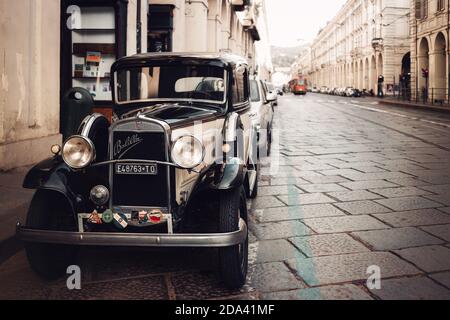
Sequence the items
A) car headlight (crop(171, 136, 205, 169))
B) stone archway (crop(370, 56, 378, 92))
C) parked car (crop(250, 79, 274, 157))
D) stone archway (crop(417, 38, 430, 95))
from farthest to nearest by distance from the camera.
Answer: stone archway (crop(370, 56, 378, 92)) < stone archway (crop(417, 38, 430, 95)) < parked car (crop(250, 79, 274, 157)) < car headlight (crop(171, 136, 205, 169))

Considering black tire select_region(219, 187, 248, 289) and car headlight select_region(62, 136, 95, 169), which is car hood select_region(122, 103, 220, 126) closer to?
car headlight select_region(62, 136, 95, 169)

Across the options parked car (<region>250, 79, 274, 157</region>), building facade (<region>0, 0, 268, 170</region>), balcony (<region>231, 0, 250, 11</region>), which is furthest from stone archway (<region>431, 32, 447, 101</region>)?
parked car (<region>250, 79, 274, 157</region>)

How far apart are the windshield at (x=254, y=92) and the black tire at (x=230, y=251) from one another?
20.7 ft

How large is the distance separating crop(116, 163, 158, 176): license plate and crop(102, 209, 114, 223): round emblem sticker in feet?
0.91

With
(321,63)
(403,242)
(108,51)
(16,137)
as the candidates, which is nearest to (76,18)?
(108,51)

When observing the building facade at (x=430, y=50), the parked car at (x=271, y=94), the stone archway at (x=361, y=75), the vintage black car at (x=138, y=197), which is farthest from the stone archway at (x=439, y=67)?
the vintage black car at (x=138, y=197)

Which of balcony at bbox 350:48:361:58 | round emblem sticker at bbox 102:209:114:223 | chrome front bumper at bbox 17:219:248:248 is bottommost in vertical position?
chrome front bumper at bbox 17:219:248:248

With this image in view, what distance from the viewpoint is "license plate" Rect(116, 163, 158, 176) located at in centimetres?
331

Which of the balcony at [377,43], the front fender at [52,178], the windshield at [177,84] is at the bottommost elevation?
the front fender at [52,178]

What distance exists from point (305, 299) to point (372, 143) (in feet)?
29.3

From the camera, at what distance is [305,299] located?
10.0ft

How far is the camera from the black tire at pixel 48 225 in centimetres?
338

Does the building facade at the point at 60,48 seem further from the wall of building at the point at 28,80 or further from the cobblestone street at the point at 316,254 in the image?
the cobblestone street at the point at 316,254

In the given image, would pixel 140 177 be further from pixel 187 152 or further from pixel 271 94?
pixel 271 94
